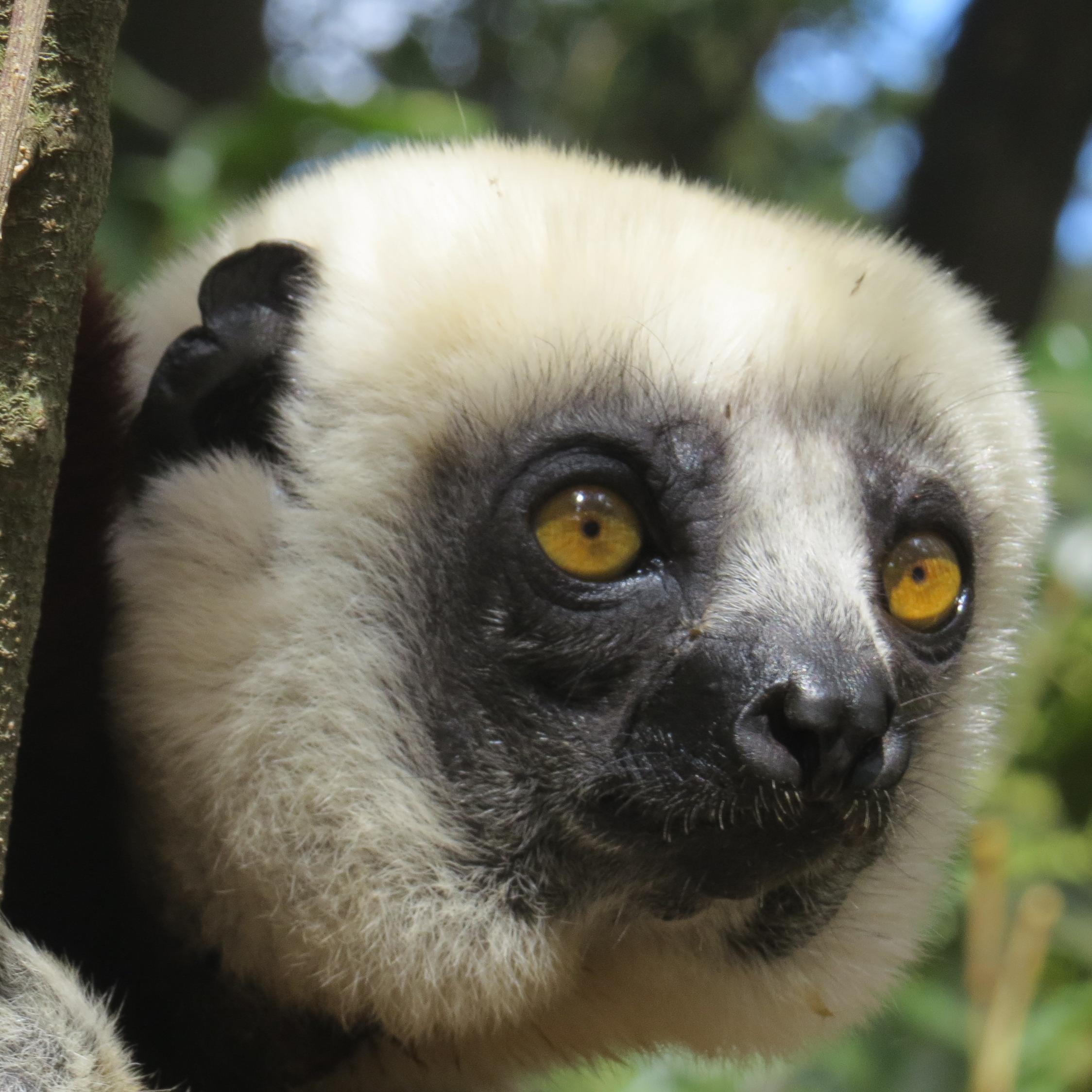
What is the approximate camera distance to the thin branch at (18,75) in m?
1.37

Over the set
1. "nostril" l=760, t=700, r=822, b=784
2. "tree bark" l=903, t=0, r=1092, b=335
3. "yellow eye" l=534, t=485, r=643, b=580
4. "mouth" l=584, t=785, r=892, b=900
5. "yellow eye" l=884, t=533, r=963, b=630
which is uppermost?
"tree bark" l=903, t=0, r=1092, b=335

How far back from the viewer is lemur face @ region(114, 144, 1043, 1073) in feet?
6.49

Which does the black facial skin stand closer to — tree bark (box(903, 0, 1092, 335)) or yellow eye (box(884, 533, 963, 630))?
yellow eye (box(884, 533, 963, 630))

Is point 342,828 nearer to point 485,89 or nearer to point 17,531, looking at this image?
point 17,531

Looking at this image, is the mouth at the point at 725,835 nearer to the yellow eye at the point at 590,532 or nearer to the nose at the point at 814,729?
the nose at the point at 814,729

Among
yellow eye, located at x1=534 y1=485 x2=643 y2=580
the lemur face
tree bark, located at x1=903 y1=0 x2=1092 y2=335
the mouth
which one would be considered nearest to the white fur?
the lemur face

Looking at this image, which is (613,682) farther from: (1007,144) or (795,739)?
(1007,144)

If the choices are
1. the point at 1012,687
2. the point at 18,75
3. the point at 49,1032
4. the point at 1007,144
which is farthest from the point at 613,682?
the point at 1007,144

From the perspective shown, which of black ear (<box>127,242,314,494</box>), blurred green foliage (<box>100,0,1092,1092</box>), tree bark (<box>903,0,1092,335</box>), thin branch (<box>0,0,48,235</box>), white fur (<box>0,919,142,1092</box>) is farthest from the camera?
tree bark (<box>903,0,1092,335</box>)

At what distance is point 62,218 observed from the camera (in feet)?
4.69

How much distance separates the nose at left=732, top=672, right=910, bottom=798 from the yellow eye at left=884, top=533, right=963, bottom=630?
32 centimetres

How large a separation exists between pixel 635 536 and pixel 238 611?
0.61 m

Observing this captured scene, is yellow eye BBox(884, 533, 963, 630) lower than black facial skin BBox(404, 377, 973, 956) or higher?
higher

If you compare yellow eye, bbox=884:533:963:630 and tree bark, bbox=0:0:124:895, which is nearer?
tree bark, bbox=0:0:124:895
